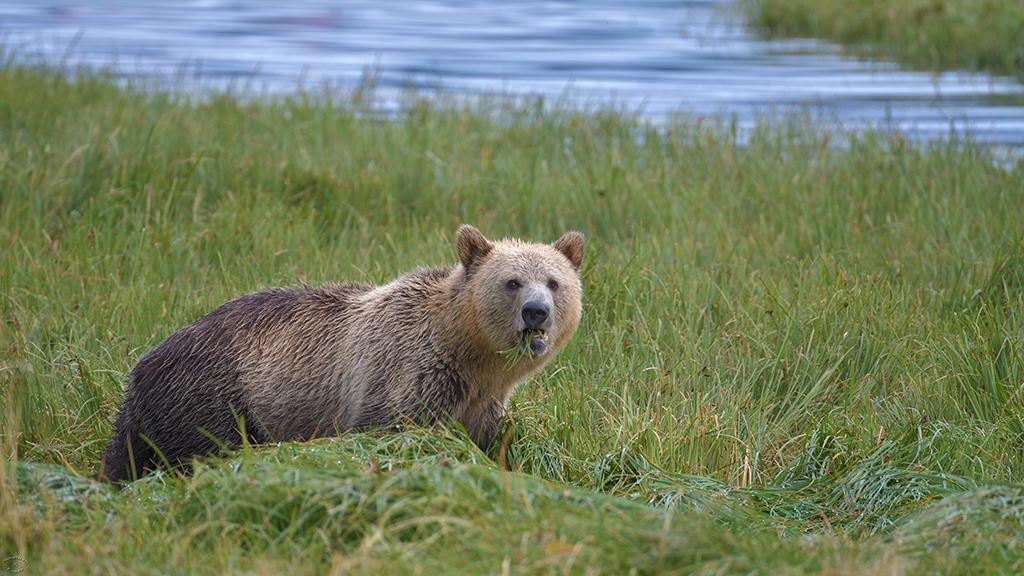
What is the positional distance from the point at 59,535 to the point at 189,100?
852 cm

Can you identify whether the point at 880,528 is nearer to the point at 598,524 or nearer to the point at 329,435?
the point at 598,524

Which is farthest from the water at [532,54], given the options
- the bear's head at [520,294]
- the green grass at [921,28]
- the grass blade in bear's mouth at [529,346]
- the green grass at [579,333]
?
the grass blade in bear's mouth at [529,346]

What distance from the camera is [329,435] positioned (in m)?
5.70

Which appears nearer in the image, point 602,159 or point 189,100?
point 602,159

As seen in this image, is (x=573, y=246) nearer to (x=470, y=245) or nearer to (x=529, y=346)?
(x=470, y=245)

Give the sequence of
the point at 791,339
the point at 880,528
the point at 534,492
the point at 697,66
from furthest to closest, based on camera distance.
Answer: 1. the point at 697,66
2. the point at 791,339
3. the point at 880,528
4. the point at 534,492

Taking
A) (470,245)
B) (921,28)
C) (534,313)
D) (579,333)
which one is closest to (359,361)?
(470,245)

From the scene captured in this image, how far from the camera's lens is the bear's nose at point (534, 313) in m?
5.32

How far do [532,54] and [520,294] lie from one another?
53.5 ft

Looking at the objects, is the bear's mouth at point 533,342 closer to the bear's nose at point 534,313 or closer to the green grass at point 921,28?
the bear's nose at point 534,313

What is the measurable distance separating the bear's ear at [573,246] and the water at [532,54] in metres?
6.07

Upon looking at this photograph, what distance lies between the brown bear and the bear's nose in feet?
0.21

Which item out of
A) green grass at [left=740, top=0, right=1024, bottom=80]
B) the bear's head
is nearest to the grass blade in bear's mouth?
the bear's head

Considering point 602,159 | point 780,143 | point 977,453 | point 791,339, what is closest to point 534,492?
point 977,453
